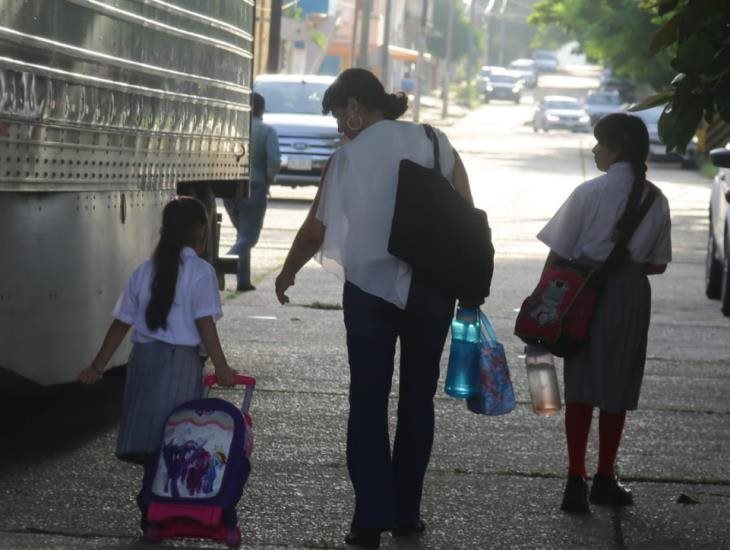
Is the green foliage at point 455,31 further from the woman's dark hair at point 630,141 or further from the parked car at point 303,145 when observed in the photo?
the woman's dark hair at point 630,141

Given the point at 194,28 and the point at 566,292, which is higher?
the point at 194,28

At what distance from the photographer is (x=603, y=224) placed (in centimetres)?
671

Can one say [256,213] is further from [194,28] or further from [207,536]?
[207,536]

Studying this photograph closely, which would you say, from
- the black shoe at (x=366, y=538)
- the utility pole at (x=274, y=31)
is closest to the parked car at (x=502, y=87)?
the utility pole at (x=274, y=31)

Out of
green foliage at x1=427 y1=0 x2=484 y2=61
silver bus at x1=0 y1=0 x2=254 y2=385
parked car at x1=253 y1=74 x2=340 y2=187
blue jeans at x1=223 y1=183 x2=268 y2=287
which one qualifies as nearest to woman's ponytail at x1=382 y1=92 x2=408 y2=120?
silver bus at x1=0 y1=0 x2=254 y2=385

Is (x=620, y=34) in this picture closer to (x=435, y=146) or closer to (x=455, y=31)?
(x=435, y=146)

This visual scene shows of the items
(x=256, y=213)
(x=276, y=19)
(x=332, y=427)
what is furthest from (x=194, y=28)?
(x=276, y=19)

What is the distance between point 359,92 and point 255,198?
8489 millimetres

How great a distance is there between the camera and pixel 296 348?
1109cm

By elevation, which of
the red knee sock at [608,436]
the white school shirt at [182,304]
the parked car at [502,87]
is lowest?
the parked car at [502,87]

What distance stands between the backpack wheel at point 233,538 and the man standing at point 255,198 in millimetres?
8481

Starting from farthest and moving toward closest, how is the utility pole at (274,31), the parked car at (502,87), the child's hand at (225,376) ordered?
the parked car at (502,87)
the utility pole at (274,31)
the child's hand at (225,376)

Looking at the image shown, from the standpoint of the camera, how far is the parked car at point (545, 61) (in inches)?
4690

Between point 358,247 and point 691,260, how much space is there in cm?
1398
